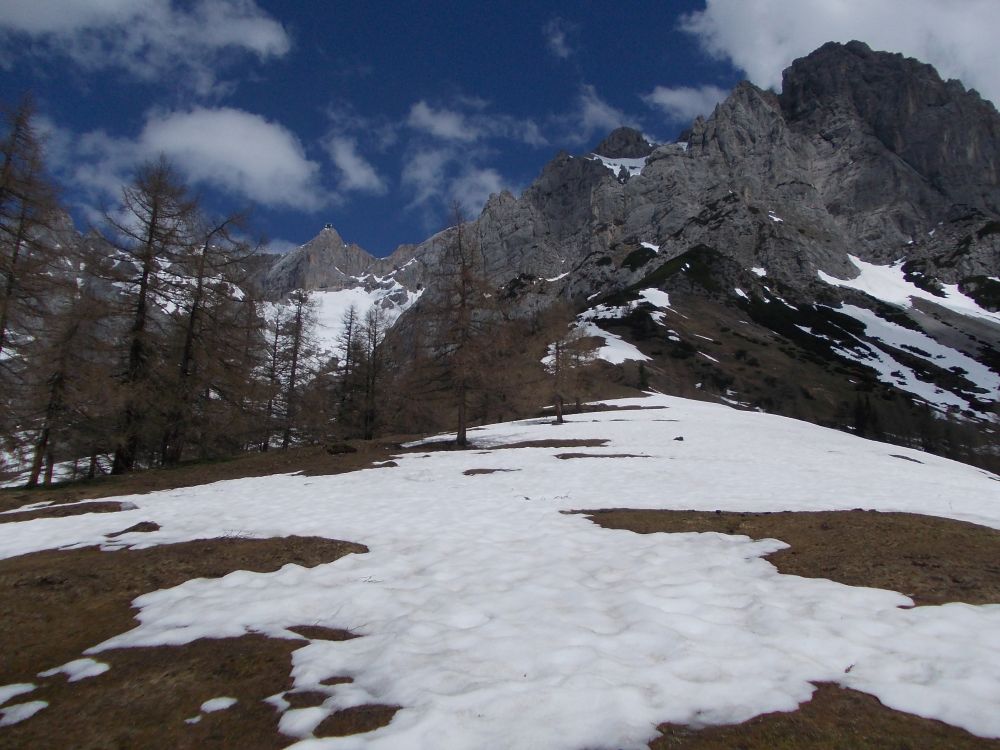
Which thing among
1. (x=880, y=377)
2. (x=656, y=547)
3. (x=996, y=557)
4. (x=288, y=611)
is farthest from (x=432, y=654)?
(x=880, y=377)

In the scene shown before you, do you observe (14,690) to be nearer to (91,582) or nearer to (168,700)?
(168,700)

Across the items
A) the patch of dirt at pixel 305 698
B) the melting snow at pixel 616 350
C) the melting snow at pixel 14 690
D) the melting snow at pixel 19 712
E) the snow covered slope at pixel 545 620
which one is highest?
the melting snow at pixel 616 350

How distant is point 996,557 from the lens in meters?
7.73

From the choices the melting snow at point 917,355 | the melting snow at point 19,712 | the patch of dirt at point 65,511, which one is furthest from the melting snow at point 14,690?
the melting snow at point 917,355

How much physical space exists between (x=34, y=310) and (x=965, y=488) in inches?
1256

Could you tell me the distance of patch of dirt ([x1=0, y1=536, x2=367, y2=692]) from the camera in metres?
5.59

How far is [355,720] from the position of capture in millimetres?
4074

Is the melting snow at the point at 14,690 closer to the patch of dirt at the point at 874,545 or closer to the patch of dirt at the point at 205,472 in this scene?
the patch of dirt at the point at 874,545

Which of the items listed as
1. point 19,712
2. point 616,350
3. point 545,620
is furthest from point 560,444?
point 616,350

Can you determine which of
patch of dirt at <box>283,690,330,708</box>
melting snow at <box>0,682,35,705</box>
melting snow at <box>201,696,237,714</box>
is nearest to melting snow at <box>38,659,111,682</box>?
melting snow at <box>0,682,35,705</box>

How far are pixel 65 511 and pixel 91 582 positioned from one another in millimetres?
6984

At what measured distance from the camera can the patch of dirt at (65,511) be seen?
1233 cm

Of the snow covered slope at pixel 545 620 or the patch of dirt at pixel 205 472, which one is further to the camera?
the patch of dirt at pixel 205 472

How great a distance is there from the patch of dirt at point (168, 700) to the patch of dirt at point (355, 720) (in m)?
0.27
